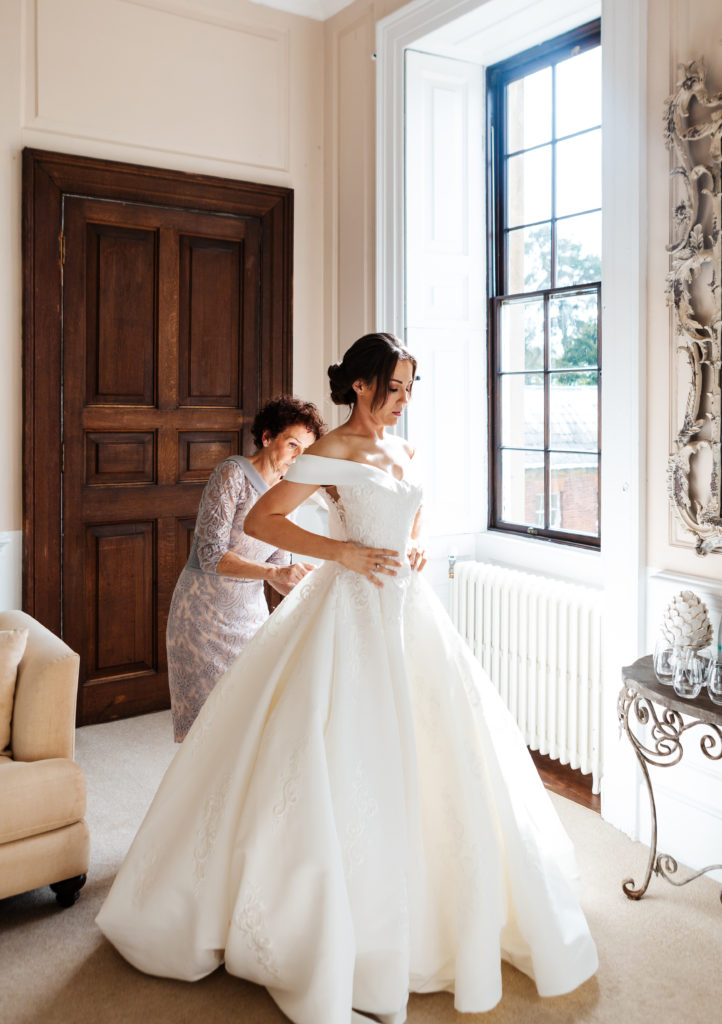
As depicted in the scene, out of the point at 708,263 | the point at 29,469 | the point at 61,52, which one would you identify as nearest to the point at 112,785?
the point at 29,469

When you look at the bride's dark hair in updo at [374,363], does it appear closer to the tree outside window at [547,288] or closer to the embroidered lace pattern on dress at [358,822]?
the embroidered lace pattern on dress at [358,822]

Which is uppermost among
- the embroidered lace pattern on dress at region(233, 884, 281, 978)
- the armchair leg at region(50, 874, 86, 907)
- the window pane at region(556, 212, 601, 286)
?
the window pane at region(556, 212, 601, 286)

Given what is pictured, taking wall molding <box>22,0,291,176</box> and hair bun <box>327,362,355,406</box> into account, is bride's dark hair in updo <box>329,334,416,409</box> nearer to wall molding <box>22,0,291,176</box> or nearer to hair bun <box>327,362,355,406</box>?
hair bun <box>327,362,355,406</box>

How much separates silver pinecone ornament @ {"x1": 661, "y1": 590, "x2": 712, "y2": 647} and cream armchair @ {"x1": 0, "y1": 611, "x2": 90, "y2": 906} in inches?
75.3

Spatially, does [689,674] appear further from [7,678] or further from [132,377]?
[132,377]

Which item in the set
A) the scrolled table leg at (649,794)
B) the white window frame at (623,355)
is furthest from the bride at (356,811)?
the white window frame at (623,355)

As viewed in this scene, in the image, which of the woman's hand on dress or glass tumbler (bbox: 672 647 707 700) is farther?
the woman's hand on dress

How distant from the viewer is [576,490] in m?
4.18

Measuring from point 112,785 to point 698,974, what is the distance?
7.67 feet

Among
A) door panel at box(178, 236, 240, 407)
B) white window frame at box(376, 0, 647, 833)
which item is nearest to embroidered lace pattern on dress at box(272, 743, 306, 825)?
white window frame at box(376, 0, 647, 833)

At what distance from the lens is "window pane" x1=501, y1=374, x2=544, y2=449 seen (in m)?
4.39

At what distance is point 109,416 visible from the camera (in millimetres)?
4504

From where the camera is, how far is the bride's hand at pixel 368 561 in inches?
104

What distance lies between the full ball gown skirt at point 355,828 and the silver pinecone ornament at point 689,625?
2.13 ft
